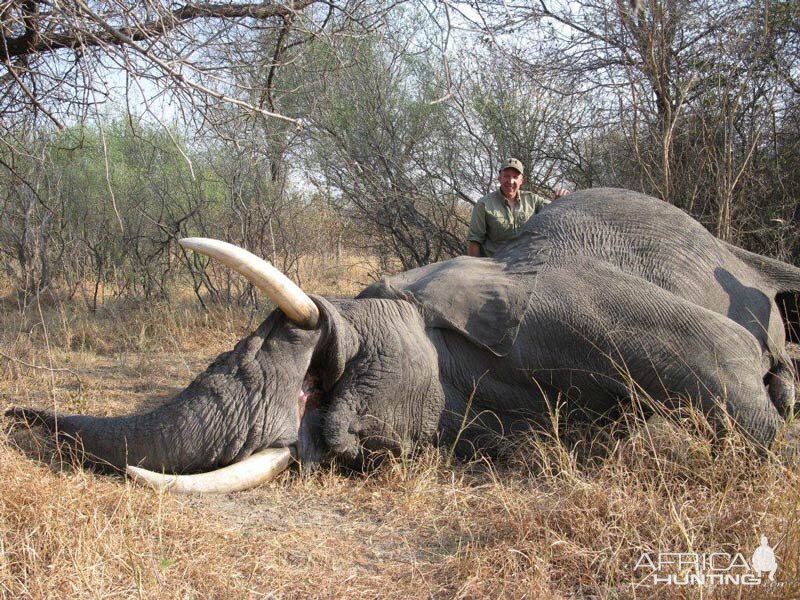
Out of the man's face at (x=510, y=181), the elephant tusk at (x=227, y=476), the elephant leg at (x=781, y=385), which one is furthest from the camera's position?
the man's face at (x=510, y=181)

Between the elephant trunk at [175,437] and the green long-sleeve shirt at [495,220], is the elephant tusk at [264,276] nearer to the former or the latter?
the elephant trunk at [175,437]

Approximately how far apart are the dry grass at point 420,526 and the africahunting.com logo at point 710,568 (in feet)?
0.12

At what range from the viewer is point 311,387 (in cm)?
386

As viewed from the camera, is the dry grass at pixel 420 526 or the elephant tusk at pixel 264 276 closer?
the dry grass at pixel 420 526

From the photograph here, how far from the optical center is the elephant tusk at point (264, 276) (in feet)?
11.2

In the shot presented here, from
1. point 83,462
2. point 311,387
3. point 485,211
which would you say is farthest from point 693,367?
point 485,211

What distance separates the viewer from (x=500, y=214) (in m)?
6.78

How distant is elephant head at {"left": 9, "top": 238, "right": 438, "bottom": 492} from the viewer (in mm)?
3400

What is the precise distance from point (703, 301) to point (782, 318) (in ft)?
2.79

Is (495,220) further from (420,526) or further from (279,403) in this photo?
(420,526)

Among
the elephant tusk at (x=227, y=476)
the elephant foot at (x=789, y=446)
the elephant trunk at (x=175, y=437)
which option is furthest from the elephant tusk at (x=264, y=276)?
the elephant foot at (x=789, y=446)

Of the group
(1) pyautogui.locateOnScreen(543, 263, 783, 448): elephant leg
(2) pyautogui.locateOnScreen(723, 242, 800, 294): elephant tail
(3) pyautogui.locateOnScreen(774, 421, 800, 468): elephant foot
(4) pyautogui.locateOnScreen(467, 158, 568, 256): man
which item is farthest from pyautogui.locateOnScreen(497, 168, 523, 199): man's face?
(3) pyautogui.locateOnScreen(774, 421, 800, 468): elephant foot

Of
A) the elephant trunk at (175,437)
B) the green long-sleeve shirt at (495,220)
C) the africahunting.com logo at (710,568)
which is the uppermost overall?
the green long-sleeve shirt at (495,220)

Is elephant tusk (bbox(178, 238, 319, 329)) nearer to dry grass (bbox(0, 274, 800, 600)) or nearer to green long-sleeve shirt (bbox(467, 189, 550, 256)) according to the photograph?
dry grass (bbox(0, 274, 800, 600))
